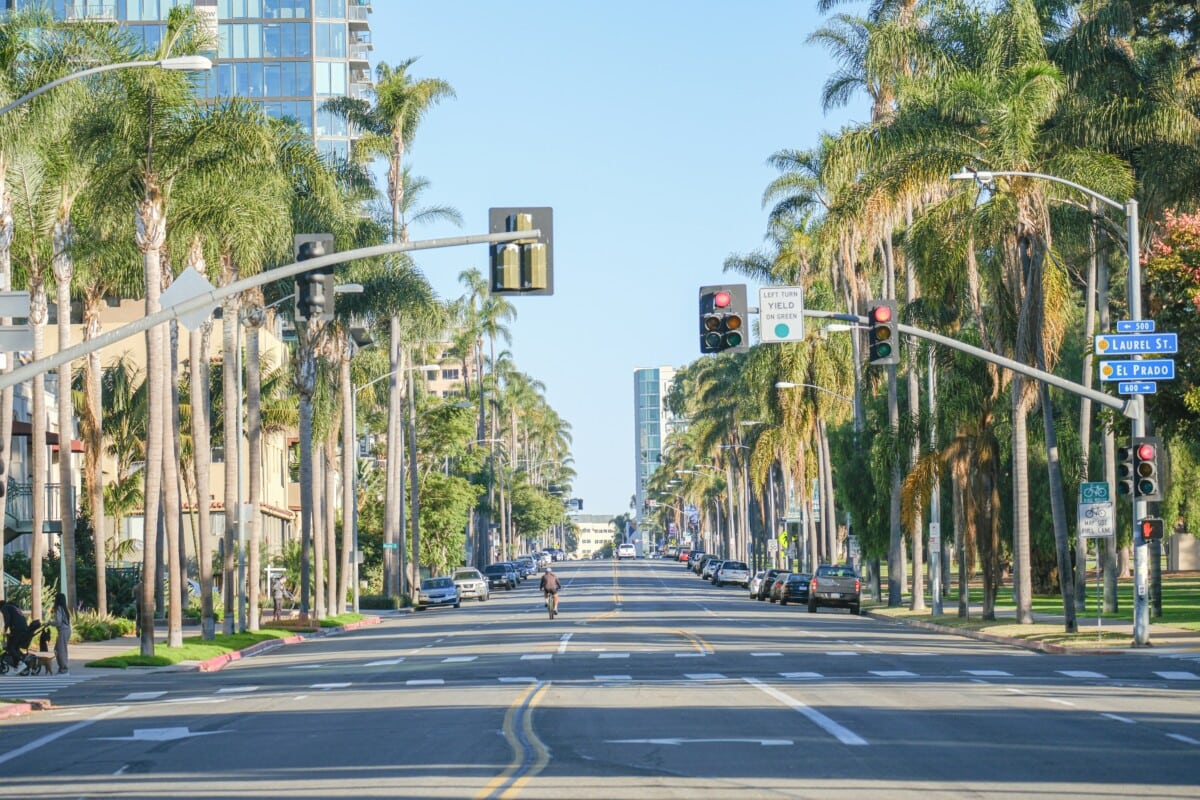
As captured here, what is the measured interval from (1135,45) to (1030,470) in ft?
60.4

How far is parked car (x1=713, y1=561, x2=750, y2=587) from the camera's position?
102 metres

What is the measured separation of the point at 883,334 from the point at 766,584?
162ft

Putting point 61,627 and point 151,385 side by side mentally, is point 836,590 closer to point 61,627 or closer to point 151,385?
point 151,385

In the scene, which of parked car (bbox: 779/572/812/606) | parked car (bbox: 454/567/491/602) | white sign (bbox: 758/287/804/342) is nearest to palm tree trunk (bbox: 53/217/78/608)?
white sign (bbox: 758/287/804/342)

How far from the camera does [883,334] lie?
28.5 m

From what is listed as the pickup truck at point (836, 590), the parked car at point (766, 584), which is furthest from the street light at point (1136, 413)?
the parked car at point (766, 584)

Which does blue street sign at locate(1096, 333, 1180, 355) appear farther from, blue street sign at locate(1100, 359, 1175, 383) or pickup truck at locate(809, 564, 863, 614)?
pickup truck at locate(809, 564, 863, 614)

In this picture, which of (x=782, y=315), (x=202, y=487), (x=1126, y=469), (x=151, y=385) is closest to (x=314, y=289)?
(x=782, y=315)

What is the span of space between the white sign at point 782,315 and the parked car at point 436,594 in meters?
45.8

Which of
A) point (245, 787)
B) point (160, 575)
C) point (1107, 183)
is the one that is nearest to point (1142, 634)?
point (1107, 183)

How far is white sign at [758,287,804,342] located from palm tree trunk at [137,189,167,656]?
14.1 m

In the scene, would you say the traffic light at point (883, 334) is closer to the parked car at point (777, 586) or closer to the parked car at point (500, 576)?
the parked car at point (777, 586)

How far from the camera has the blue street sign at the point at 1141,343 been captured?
104 feet

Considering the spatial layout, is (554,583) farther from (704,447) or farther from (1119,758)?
(704,447)
